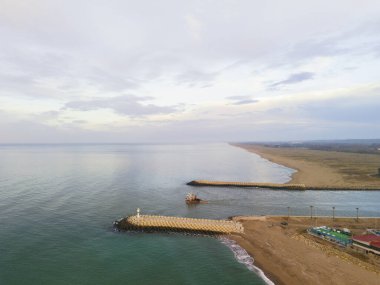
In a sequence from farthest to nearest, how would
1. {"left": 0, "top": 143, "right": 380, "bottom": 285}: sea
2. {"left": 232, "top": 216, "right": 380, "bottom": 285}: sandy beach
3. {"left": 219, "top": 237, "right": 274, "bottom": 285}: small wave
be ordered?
{"left": 219, "top": 237, "right": 274, "bottom": 285}: small wave
{"left": 0, "top": 143, "right": 380, "bottom": 285}: sea
{"left": 232, "top": 216, "right": 380, "bottom": 285}: sandy beach

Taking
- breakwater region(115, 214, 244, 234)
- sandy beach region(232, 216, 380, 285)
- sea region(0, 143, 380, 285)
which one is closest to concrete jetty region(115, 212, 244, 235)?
breakwater region(115, 214, 244, 234)

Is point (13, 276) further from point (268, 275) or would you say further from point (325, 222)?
point (325, 222)

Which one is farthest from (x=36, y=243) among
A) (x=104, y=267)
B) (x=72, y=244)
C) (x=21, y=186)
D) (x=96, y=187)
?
(x=21, y=186)

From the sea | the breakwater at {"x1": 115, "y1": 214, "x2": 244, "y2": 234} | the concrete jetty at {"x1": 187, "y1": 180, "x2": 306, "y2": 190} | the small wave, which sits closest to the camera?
the sea

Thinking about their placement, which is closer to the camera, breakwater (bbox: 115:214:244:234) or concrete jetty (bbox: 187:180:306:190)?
breakwater (bbox: 115:214:244:234)

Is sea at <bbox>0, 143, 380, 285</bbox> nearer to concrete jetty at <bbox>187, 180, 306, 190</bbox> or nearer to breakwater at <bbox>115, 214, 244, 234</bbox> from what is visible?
breakwater at <bbox>115, 214, 244, 234</bbox>

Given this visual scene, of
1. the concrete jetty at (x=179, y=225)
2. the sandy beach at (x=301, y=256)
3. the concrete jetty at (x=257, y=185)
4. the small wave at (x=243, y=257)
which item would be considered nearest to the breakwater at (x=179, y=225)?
the concrete jetty at (x=179, y=225)

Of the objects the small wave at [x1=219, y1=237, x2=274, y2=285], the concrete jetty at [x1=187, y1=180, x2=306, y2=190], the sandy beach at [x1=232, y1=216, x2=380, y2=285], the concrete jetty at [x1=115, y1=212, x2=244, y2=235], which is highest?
Result: the concrete jetty at [x1=187, y1=180, x2=306, y2=190]

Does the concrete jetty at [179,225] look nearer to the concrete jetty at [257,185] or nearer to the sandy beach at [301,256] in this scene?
the sandy beach at [301,256]

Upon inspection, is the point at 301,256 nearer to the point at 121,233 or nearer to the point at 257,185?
the point at 121,233
